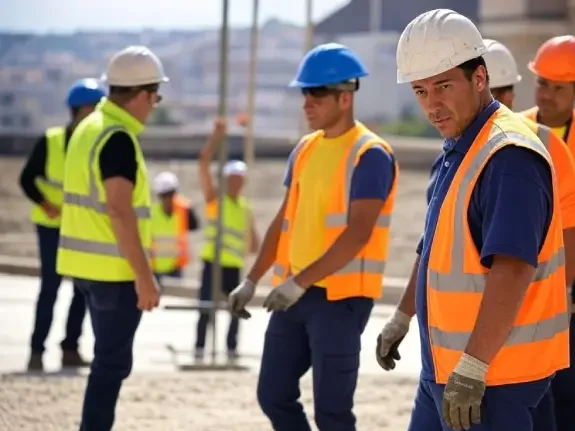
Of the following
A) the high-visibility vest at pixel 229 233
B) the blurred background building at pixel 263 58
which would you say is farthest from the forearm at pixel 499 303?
the blurred background building at pixel 263 58

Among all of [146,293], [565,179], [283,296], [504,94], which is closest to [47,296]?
[146,293]

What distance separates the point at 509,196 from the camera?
12.9ft

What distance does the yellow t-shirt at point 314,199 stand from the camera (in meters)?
6.00

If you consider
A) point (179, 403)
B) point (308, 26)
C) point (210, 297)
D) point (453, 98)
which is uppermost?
point (308, 26)

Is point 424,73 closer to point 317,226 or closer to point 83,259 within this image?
point 317,226

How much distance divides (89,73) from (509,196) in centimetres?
4907

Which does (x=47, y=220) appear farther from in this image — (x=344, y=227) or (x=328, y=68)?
(x=344, y=227)

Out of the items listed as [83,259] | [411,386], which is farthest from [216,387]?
[83,259]

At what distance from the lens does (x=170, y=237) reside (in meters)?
13.8

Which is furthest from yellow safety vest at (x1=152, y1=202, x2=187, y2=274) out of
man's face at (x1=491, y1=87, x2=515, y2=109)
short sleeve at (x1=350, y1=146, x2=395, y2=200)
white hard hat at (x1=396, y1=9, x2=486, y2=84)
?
white hard hat at (x1=396, y1=9, x2=486, y2=84)

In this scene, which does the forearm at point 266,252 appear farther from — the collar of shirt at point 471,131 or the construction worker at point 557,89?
the collar of shirt at point 471,131

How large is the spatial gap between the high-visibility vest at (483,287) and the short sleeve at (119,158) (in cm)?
236

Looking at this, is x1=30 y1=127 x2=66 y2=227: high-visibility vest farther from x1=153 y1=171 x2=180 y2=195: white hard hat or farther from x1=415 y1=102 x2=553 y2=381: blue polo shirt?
x1=415 y1=102 x2=553 y2=381: blue polo shirt

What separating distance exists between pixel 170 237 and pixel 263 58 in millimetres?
57173
